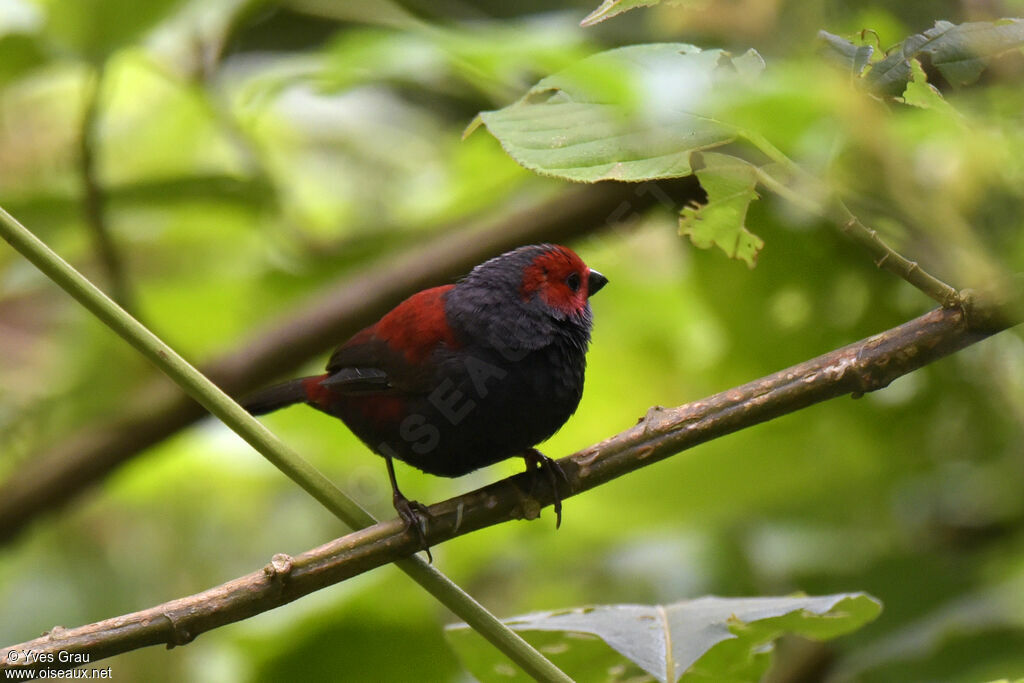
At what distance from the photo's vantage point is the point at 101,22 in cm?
286

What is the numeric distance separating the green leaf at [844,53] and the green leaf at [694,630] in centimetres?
96

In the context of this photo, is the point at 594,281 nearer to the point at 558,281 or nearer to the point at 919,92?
the point at 558,281

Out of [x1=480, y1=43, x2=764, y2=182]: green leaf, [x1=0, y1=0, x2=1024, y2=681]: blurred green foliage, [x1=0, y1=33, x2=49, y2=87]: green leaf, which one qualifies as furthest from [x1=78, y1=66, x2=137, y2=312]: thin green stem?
[x1=480, y1=43, x2=764, y2=182]: green leaf

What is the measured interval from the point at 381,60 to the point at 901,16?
59.2 inches

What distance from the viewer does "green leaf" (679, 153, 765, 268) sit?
5.83ft

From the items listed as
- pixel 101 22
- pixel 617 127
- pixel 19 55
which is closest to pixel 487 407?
pixel 617 127

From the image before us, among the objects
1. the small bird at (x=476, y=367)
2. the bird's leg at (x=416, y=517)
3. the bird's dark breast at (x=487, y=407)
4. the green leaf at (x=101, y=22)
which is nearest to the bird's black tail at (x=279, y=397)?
the small bird at (x=476, y=367)

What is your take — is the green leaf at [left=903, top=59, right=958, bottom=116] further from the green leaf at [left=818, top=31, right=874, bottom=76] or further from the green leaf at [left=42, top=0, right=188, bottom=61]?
the green leaf at [left=42, top=0, right=188, bottom=61]

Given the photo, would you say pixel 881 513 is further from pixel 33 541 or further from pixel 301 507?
pixel 33 541

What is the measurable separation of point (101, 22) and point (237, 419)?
1792 millimetres

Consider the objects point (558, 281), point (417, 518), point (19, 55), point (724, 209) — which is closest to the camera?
point (417, 518)

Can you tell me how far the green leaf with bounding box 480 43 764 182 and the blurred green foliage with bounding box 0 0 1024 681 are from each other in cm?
17

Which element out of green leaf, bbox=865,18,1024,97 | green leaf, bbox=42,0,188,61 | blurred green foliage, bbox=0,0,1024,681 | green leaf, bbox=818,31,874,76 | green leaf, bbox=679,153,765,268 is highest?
Result: green leaf, bbox=818,31,874,76

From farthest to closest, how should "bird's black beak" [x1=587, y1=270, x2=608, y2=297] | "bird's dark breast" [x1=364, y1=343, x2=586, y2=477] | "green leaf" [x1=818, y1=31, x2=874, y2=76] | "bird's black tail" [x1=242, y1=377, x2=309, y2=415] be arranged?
"bird's black tail" [x1=242, y1=377, x2=309, y2=415], "bird's black beak" [x1=587, y1=270, x2=608, y2=297], "bird's dark breast" [x1=364, y1=343, x2=586, y2=477], "green leaf" [x1=818, y1=31, x2=874, y2=76]
